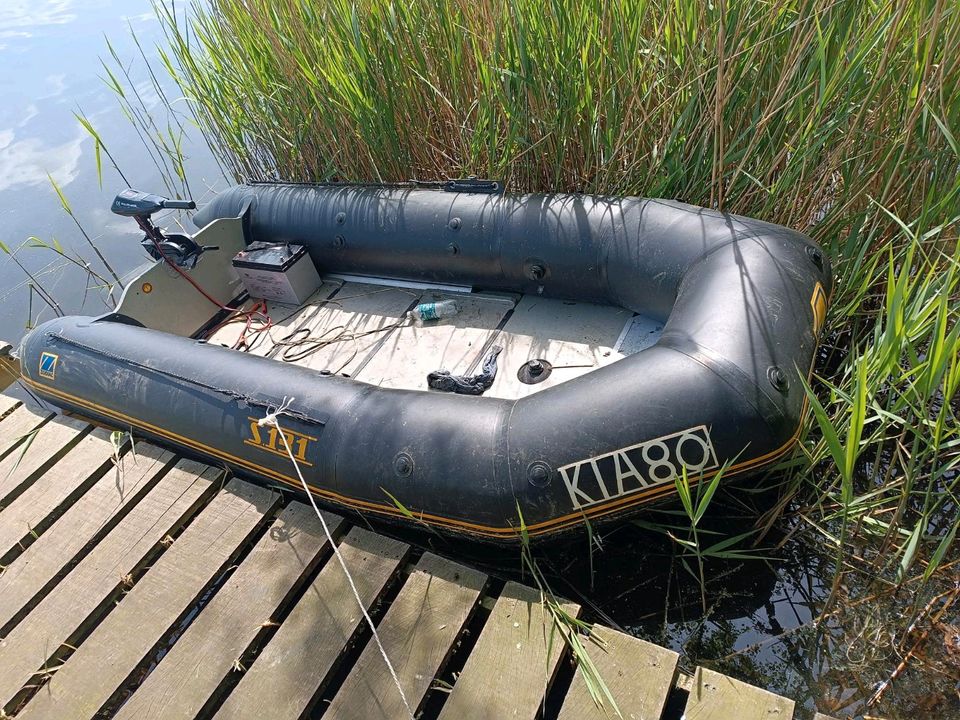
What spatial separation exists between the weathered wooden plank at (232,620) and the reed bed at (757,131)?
1.07m

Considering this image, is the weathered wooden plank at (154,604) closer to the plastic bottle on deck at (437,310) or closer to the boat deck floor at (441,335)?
the boat deck floor at (441,335)

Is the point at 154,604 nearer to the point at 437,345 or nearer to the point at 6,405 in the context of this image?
the point at 437,345

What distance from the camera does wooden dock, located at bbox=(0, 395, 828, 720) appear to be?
4.62ft

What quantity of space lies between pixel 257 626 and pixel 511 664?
2.19 ft

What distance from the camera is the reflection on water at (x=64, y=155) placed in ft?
11.5

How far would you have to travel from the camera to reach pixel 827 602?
1527mm

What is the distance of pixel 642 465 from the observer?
148 cm

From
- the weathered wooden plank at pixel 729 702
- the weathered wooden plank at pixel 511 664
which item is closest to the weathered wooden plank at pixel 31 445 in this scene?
the weathered wooden plank at pixel 511 664

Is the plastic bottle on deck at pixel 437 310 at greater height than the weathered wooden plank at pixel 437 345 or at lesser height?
greater

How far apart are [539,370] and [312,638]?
1031mm

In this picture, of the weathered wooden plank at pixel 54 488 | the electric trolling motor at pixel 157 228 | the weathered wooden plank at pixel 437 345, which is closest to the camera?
the weathered wooden plank at pixel 54 488

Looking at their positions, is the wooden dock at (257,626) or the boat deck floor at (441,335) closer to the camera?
the wooden dock at (257,626)

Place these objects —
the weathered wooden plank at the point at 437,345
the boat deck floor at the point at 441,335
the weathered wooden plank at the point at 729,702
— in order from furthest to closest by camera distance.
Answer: the weathered wooden plank at the point at 437,345, the boat deck floor at the point at 441,335, the weathered wooden plank at the point at 729,702

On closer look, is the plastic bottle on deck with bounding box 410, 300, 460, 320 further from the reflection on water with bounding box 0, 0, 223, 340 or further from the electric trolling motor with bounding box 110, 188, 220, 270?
the reflection on water with bounding box 0, 0, 223, 340
